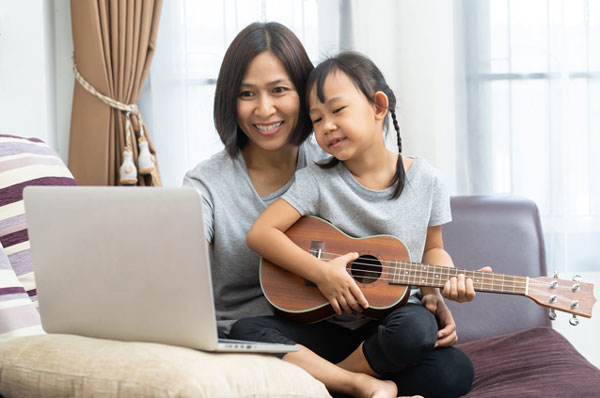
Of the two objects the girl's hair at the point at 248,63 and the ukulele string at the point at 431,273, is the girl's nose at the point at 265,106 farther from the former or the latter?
the ukulele string at the point at 431,273

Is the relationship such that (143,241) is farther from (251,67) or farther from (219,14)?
(219,14)

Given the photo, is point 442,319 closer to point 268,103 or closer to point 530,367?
point 530,367

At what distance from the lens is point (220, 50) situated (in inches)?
104

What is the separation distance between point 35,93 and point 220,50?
0.81m

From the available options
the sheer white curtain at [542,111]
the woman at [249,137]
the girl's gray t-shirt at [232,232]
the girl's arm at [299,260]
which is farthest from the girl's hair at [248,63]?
the sheer white curtain at [542,111]

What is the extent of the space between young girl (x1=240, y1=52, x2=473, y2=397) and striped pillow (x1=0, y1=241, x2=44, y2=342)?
44 centimetres

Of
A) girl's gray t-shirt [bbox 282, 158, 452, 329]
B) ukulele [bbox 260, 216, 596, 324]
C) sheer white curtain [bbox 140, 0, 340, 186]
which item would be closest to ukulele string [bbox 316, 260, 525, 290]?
ukulele [bbox 260, 216, 596, 324]

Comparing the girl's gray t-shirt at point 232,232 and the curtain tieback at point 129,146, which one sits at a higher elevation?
the curtain tieback at point 129,146

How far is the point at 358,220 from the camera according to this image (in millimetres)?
1439

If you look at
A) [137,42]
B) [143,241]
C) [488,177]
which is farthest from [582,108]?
[143,241]

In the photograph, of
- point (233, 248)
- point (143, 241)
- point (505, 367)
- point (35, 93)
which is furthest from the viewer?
point (35, 93)

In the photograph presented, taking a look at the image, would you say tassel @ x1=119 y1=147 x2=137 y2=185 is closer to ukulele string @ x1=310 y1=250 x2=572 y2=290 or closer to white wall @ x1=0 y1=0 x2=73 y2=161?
white wall @ x1=0 y1=0 x2=73 y2=161

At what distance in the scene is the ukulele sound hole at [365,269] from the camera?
1.36m

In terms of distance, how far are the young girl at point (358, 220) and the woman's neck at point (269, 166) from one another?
15 cm
